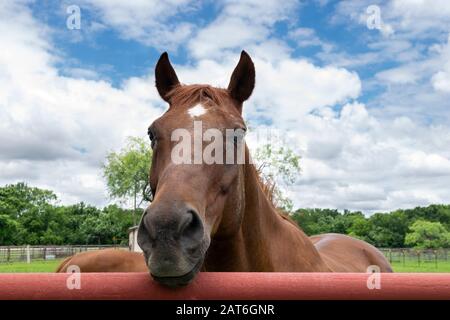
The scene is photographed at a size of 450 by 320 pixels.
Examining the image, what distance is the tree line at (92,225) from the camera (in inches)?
2199

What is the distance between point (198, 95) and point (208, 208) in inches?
28.6

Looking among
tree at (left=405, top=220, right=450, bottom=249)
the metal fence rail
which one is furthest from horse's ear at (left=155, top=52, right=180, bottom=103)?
tree at (left=405, top=220, right=450, bottom=249)

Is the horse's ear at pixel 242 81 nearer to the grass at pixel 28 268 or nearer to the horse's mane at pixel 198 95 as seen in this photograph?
the horse's mane at pixel 198 95

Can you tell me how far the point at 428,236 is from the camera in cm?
7350

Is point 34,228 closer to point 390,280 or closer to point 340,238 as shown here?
point 340,238

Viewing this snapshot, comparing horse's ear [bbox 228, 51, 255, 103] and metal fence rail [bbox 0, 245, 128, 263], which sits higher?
horse's ear [bbox 228, 51, 255, 103]

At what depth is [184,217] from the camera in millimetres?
1863

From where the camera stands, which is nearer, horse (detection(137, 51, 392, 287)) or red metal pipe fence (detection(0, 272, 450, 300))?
red metal pipe fence (detection(0, 272, 450, 300))

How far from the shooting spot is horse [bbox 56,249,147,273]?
21.8 feet

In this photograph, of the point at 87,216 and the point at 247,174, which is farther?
the point at 87,216

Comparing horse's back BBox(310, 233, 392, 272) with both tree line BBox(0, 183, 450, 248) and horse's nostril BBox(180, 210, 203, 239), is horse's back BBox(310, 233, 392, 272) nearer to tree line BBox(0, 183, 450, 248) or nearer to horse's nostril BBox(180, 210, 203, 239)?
horse's nostril BBox(180, 210, 203, 239)

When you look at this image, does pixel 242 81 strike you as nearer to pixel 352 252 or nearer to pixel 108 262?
pixel 352 252
